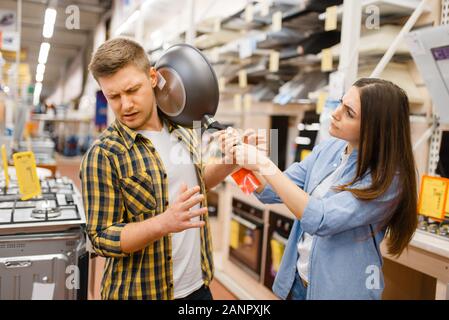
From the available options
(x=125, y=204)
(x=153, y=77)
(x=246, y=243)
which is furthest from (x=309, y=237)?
(x=246, y=243)

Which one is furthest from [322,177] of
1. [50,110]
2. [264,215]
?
[50,110]

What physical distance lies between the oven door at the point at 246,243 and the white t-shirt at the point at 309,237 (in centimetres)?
159

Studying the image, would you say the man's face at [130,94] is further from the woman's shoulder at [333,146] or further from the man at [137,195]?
the woman's shoulder at [333,146]

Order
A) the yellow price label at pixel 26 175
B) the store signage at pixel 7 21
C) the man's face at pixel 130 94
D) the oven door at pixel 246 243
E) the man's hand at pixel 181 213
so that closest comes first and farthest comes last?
the man's hand at pixel 181 213 < the man's face at pixel 130 94 < the yellow price label at pixel 26 175 < the oven door at pixel 246 243 < the store signage at pixel 7 21

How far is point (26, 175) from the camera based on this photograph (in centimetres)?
167

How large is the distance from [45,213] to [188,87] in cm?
73

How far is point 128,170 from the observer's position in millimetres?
1208

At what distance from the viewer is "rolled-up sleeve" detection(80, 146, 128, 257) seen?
45.2 inches

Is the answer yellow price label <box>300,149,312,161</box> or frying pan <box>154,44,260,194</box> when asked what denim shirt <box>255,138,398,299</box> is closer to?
frying pan <box>154,44,260,194</box>

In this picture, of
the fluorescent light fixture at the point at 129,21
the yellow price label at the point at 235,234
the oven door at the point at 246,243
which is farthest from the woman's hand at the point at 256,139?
the fluorescent light fixture at the point at 129,21

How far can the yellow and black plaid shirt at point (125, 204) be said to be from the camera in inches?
45.7

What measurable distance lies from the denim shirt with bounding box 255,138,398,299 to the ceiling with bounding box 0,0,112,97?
5.76 feet

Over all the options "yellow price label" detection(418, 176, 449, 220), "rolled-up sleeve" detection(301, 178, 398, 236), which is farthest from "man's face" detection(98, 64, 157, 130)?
"yellow price label" detection(418, 176, 449, 220)

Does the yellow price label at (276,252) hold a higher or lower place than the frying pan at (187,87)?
lower
